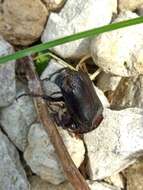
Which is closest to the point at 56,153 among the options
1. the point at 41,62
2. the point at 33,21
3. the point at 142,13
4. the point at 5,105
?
the point at 5,105

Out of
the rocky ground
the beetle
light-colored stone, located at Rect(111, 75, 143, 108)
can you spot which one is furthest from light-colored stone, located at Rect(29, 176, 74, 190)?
light-colored stone, located at Rect(111, 75, 143, 108)

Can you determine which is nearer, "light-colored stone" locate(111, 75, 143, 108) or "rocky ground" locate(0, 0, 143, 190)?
"rocky ground" locate(0, 0, 143, 190)

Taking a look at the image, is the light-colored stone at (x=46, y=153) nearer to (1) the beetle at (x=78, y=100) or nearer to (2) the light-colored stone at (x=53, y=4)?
(1) the beetle at (x=78, y=100)

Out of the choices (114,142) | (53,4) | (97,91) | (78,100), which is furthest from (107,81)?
(53,4)

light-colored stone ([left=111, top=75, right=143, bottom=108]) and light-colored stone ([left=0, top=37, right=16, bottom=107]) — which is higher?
light-colored stone ([left=0, top=37, right=16, bottom=107])

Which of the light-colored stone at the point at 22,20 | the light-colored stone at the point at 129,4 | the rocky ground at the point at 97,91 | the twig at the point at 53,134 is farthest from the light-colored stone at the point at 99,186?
the light-colored stone at the point at 129,4

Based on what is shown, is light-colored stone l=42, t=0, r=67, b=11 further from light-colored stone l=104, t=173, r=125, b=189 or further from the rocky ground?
light-colored stone l=104, t=173, r=125, b=189
